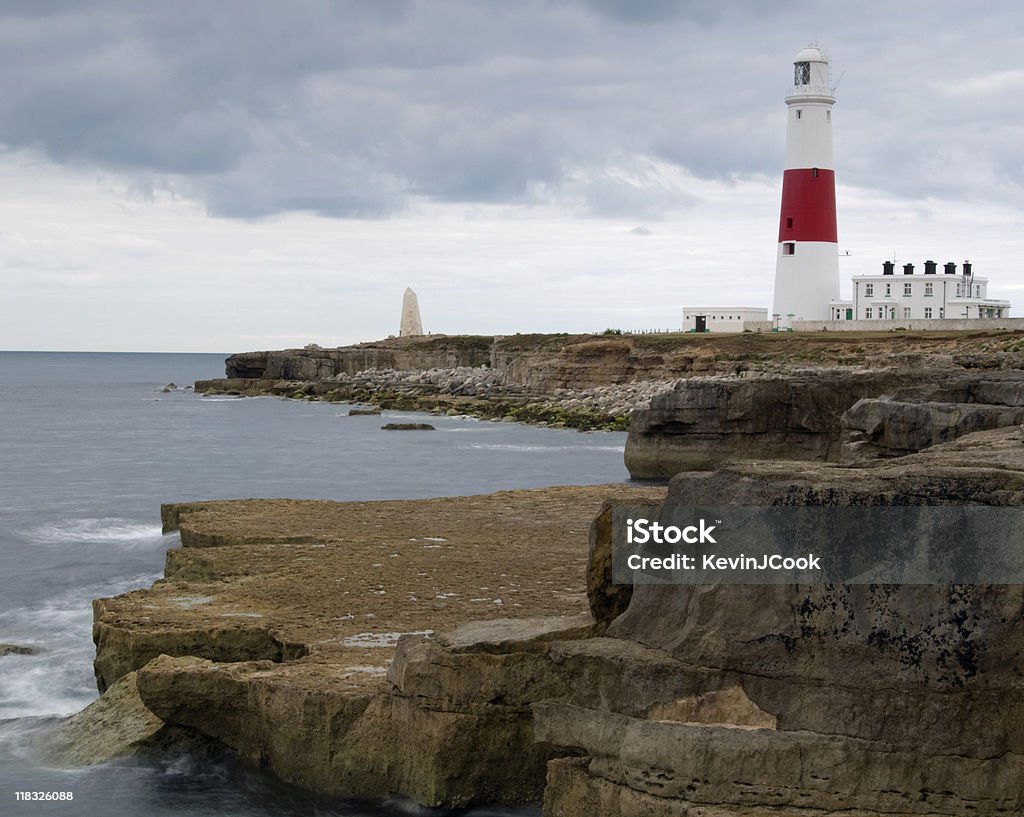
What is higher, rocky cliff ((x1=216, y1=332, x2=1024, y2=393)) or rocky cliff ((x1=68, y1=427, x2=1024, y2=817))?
rocky cliff ((x1=216, y1=332, x2=1024, y2=393))

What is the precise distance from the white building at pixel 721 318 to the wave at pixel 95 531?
48.7 metres

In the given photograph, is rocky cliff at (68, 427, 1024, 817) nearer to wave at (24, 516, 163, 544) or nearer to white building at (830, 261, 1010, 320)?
wave at (24, 516, 163, 544)

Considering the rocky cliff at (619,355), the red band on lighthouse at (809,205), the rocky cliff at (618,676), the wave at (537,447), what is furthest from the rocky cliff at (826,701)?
the red band on lighthouse at (809,205)

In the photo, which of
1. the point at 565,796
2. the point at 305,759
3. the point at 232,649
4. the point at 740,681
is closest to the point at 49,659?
the point at 232,649

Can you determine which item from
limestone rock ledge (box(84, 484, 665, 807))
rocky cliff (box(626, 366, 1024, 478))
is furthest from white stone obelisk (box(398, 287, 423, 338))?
limestone rock ledge (box(84, 484, 665, 807))

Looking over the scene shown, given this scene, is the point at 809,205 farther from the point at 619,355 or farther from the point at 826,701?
the point at 826,701

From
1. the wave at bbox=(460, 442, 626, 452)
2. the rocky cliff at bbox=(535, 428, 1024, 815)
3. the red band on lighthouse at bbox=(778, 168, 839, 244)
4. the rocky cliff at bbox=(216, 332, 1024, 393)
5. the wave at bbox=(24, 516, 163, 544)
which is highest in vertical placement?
the red band on lighthouse at bbox=(778, 168, 839, 244)

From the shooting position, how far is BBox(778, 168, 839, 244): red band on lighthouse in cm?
6012

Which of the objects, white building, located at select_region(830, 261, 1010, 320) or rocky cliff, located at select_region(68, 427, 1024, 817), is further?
white building, located at select_region(830, 261, 1010, 320)

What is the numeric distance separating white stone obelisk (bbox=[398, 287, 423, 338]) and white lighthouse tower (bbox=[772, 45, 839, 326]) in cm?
5552

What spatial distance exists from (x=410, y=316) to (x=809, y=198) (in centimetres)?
5945

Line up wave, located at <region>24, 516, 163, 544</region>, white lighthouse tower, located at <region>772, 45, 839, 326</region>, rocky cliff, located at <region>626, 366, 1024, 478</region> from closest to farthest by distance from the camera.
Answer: wave, located at <region>24, 516, 163, 544</region> → rocky cliff, located at <region>626, 366, 1024, 478</region> → white lighthouse tower, located at <region>772, 45, 839, 326</region>

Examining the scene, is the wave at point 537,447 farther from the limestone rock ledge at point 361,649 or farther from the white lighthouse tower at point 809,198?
the limestone rock ledge at point 361,649

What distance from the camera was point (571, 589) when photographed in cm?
1344
